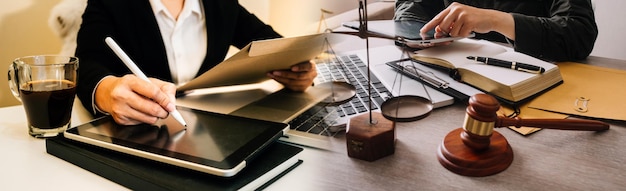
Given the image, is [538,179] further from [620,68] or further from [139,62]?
[139,62]

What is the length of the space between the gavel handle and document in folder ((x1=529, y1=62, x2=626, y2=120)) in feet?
0.15

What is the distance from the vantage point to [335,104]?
585 millimetres

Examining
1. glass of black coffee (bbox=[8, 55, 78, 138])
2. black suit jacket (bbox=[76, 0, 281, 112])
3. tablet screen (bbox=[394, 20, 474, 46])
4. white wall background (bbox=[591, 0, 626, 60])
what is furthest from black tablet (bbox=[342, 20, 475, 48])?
white wall background (bbox=[591, 0, 626, 60])

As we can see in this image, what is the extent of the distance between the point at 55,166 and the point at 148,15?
414 millimetres

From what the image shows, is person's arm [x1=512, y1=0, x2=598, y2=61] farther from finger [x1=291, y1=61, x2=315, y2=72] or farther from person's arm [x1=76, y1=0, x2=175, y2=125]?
person's arm [x1=76, y1=0, x2=175, y2=125]

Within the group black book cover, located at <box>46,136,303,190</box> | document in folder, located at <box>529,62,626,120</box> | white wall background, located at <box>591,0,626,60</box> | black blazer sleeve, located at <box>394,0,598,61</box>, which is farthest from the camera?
white wall background, located at <box>591,0,626,60</box>

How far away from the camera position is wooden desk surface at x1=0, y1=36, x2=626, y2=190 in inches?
19.4

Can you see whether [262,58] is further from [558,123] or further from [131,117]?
[558,123]

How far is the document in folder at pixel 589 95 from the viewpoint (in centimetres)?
68

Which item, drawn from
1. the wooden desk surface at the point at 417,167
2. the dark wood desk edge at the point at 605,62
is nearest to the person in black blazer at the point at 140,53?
the wooden desk surface at the point at 417,167

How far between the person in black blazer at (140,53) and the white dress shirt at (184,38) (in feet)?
0.04

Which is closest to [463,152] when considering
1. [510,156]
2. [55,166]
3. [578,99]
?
[510,156]

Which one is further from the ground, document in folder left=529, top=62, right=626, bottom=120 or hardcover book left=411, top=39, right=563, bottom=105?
hardcover book left=411, top=39, right=563, bottom=105

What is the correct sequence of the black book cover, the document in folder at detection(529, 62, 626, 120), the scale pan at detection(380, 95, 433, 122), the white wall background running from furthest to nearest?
1. the white wall background
2. the document in folder at detection(529, 62, 626, 120)
3. the scale pan at detection(380, 95, 433, 122)
4. the black book cover
